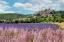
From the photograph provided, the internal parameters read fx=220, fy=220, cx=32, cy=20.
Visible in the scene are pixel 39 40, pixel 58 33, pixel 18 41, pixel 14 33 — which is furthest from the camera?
pixel 14 33

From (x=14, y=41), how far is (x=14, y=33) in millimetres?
2044

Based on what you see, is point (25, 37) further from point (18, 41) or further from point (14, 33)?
point (14, 33)

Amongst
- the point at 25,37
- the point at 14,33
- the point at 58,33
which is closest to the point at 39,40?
the point at 25,37

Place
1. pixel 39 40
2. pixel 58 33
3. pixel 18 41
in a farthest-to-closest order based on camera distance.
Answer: pixel 58 33 < pixel 39 40 < pixel 18 41

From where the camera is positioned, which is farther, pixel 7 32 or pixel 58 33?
pixel 7 32

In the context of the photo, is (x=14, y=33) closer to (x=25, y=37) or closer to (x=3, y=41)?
(x=25, y=37)

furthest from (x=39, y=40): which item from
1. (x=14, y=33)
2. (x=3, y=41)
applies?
(x=14, y=33)

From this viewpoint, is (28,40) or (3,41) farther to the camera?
(28,40)

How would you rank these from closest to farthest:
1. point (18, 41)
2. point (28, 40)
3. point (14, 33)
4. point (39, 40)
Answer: point (18, 41)
point (39, 40)
point (28, 40)
point (14, 33)

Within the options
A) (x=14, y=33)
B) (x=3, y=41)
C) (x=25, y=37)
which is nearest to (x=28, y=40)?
(x=25, y=37)

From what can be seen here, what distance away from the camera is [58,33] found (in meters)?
4.54

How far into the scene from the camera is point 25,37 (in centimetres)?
365

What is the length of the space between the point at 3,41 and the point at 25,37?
1.65 feet

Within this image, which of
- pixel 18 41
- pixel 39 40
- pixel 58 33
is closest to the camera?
pixel 18 41
